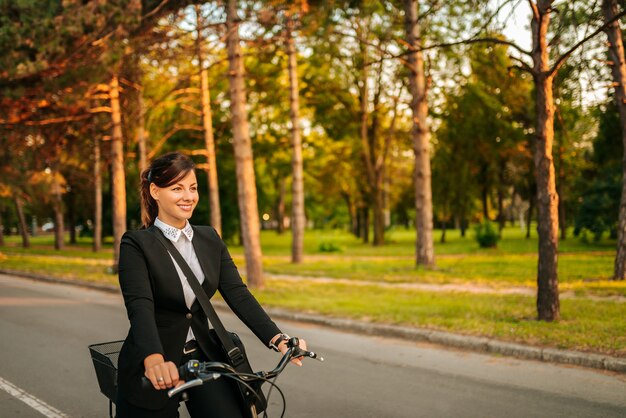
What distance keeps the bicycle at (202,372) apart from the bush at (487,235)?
28.0 meters

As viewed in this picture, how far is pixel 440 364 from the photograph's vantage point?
7.40 metres

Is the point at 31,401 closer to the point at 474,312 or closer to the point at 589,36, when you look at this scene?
the point at 474,312

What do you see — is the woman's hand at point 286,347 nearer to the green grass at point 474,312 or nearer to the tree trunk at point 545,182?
the green grass at point 474,312

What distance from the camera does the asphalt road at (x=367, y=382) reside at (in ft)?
18.3

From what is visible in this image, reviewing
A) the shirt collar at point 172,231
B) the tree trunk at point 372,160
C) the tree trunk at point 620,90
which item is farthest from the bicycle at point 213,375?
the tree trunk at point 372,160

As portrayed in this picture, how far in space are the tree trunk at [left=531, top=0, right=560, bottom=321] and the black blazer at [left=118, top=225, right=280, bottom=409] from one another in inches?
273

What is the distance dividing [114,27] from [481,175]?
2828 cm

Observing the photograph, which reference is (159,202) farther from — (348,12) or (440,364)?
(348,12)

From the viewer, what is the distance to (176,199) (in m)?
2.89

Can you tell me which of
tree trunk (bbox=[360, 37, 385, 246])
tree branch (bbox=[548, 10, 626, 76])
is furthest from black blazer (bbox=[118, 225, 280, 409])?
tree trunk (bbox=[360, 37, 385, 246])

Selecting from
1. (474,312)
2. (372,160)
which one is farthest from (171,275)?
(372,160)

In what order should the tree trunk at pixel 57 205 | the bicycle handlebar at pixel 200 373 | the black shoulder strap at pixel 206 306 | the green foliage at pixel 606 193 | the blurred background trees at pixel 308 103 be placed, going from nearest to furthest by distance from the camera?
the bicycle handlebar at pixel 200 373 < the black shoulder strap at pixel 206 306 < the blurred background trees at pixel 308 103 < the green foliage at pixel 606 193 < the tree trunk at pixel 57 205

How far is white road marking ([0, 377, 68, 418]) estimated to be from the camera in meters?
5.51

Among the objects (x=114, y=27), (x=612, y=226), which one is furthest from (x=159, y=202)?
(x=612, y=226)
